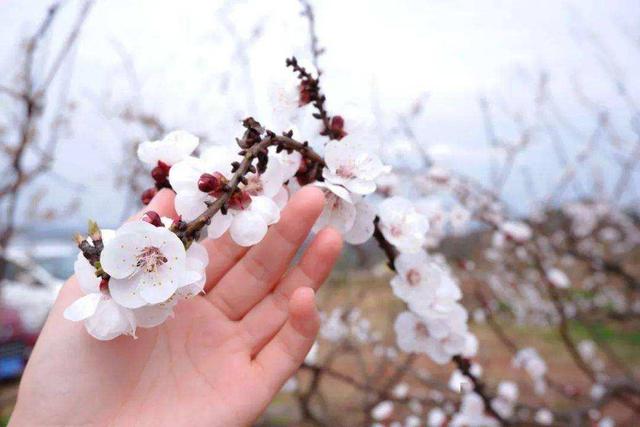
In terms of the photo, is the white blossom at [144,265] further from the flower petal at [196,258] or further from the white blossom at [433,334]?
the white blossom at [433,334]

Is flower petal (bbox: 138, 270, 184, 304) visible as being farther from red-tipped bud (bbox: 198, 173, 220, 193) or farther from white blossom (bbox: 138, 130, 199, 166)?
white blossom (bbox: 138, 130, 199, 166)

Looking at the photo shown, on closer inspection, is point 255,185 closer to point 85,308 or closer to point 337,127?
point 337,127

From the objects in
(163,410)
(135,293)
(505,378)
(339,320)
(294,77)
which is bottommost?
(505,378)

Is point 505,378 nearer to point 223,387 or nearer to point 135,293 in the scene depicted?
point 223,387

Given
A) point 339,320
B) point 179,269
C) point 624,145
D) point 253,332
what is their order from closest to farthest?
point 179,269, point 253,332, point 624,145, point 339,320

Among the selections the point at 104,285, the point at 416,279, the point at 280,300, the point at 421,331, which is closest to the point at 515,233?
the point at 421,331

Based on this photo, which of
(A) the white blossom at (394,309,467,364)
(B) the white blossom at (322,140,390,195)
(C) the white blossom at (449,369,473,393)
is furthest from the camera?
(C) the white blossom at (449,369,473,393)

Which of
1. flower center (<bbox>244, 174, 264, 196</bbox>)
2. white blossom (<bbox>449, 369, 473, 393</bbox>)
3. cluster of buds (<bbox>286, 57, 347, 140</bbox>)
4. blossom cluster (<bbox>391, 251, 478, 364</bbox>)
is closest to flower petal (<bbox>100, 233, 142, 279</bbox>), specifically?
flower center (<bbox>244, 174, 264, 196</bbox>)

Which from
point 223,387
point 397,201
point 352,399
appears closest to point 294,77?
point 397,201
